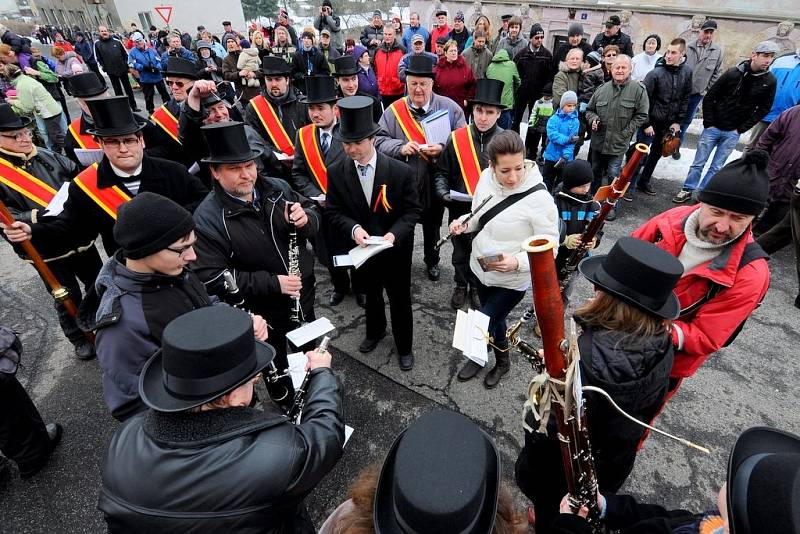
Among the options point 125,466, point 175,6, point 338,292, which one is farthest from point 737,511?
point 175,6

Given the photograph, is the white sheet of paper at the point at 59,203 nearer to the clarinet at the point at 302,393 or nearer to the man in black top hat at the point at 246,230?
the man in black top hat at the point at 246,230

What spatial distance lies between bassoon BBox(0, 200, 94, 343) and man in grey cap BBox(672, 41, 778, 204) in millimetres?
8754

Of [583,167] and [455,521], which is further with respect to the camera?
[583,167]

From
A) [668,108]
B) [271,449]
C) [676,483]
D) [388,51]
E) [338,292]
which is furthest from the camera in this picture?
[388,51]

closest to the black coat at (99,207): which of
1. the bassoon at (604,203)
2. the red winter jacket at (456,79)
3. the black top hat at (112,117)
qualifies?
the black top hat at (112,117)

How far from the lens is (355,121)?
356 centimetres

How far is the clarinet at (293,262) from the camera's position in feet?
10.6

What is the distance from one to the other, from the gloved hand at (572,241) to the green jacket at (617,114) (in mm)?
3876

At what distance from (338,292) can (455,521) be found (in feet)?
14.4

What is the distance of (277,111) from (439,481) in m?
5.68

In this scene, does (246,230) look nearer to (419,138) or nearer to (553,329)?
(553,329)

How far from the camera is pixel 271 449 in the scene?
1.62 meters

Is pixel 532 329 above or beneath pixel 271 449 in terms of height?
beneath

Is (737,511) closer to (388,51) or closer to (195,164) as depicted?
(195,164)
